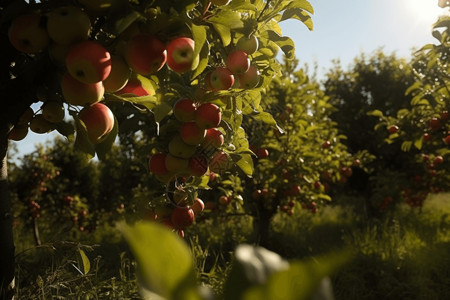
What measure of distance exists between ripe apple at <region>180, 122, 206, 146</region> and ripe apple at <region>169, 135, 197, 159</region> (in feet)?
0.11

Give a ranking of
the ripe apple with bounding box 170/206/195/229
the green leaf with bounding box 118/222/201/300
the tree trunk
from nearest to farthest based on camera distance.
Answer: the green leaf with bounding box 118/222/201/300, the tree trunk, the ripe apple with bounding box 170/206/195/229

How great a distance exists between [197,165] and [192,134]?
0.16m

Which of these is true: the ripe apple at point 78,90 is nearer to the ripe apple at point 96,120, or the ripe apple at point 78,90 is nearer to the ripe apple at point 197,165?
the ripe apple at point 96,120

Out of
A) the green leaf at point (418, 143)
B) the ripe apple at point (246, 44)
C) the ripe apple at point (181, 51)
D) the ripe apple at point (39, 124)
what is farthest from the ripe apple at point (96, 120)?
the green leaf at point (418, 143)

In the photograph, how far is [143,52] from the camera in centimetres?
117

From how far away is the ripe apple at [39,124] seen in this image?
64.5 inches

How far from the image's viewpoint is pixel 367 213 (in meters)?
12.3

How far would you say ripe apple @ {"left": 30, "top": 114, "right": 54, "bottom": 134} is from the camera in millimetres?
1639

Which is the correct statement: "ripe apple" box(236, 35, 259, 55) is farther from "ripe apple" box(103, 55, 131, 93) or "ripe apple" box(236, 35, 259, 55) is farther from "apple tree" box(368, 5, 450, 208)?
"apple tree" box(368, 5, 450, 208)

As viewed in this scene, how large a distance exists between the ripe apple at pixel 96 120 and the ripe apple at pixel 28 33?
0.80 feet

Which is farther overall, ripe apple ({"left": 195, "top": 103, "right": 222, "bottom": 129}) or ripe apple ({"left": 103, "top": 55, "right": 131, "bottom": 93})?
ripe apple ({"left": 195, "top": 103, "right": 222, "bottom": 129})

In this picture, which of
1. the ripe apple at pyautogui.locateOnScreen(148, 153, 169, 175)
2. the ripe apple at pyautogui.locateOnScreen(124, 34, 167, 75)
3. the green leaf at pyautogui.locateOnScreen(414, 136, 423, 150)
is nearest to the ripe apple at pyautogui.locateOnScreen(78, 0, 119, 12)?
the ripe apple at pyautogui.locateOnScreen(124, 34, 167, 75)

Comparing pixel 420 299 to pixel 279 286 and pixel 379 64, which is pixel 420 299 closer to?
pixel 279 286

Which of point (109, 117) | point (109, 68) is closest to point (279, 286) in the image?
point (109, 68)
